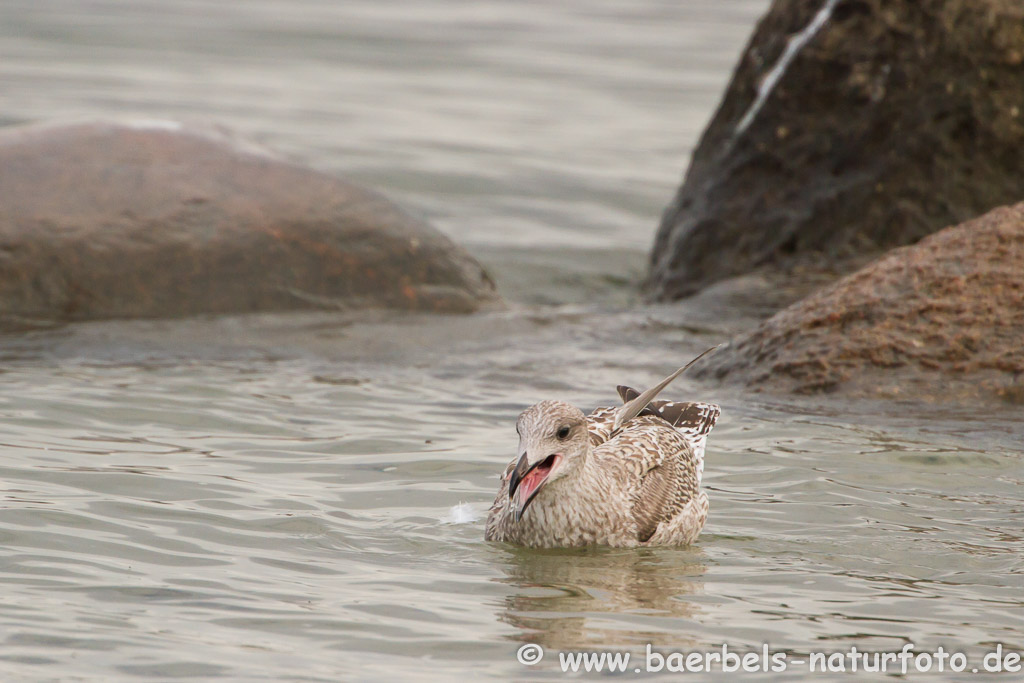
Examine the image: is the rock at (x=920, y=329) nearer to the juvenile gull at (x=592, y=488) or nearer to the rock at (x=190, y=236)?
the juvenile gull at (x=592, y=488)

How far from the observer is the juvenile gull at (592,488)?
616cm

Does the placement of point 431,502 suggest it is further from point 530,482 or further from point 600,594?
point 600,594

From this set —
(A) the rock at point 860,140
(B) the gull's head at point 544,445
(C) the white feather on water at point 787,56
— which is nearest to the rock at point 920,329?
(A) the rock at point 860,140

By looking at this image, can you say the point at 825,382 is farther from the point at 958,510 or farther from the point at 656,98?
the point at 656,98

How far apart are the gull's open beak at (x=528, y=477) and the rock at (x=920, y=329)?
299 centimetres

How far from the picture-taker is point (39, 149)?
1092 centimetres

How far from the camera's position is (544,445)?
241 inches

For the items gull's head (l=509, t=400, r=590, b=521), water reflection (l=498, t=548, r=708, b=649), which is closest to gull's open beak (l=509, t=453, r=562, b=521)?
gull's head (l=509, t=400, r=590, b=521)

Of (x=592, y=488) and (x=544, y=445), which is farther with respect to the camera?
(x=592, y=488)

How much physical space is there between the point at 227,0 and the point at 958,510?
22.5m

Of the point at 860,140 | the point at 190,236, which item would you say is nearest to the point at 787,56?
the point at 860,140

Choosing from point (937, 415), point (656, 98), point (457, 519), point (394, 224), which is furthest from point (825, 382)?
point (656, 98)

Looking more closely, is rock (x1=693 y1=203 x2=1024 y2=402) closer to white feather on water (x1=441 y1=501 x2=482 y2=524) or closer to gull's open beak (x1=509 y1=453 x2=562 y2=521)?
white feather on water (x1=441 y1=501 x2=482 y2=524)

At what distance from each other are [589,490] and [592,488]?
0.08 ft
